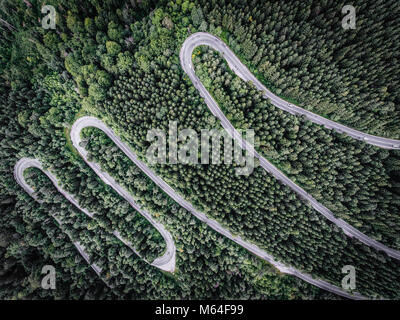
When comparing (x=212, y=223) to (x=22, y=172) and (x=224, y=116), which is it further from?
(x=22, y=172)

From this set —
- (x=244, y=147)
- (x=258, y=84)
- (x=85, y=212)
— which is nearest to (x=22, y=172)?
(x=85, y=212)

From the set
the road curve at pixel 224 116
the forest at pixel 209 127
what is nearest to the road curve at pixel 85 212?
the forest at pixel 209 127

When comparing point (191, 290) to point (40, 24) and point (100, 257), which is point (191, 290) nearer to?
point (100, 257)

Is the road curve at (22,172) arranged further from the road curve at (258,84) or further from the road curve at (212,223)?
the road curve at (258,84)

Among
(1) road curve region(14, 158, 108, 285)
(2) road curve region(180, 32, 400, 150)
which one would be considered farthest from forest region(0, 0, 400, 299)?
(1) road curve region(14, 158, 108, 285)

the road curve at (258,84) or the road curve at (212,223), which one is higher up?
the road curve at (258,84)

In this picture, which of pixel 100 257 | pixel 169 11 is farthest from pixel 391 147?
pixel 100 257
